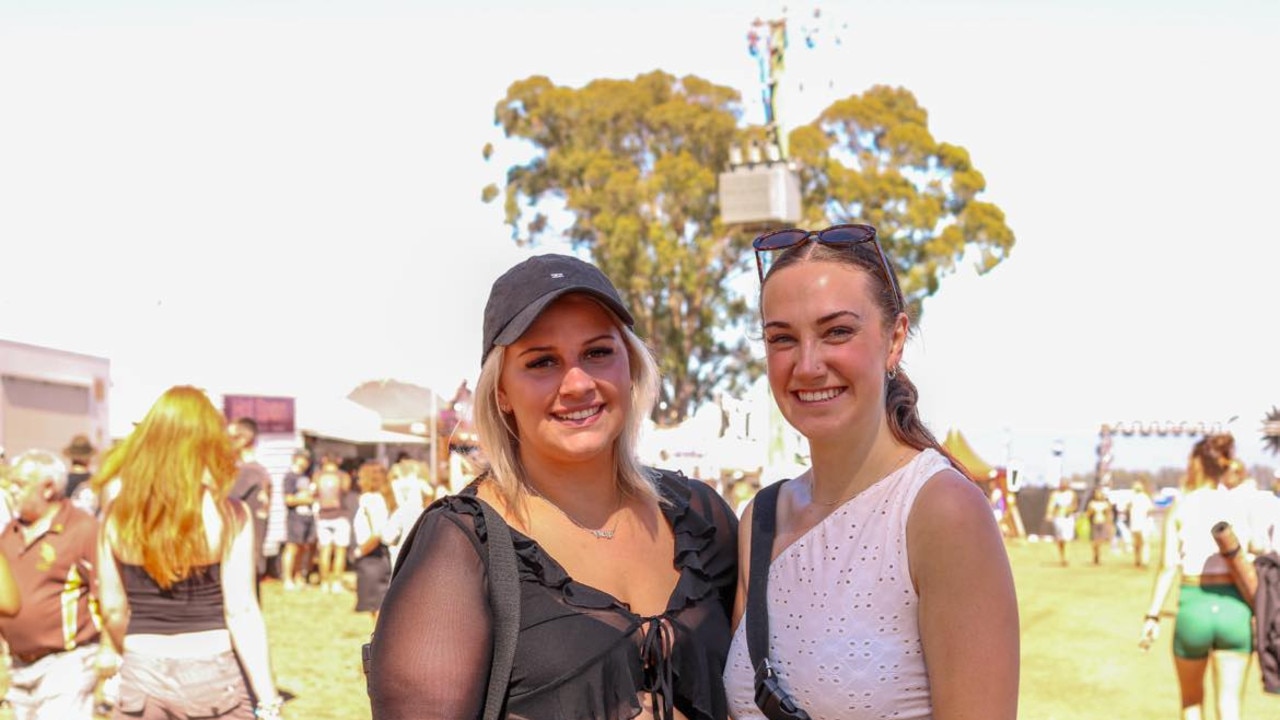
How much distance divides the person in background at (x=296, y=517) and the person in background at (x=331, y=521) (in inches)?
5.8

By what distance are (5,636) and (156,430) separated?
1.53m

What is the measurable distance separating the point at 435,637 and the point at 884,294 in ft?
3.17

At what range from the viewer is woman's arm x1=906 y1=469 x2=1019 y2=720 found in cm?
193

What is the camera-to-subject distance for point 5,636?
17.5 feet

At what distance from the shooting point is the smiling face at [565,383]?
232 centimetres

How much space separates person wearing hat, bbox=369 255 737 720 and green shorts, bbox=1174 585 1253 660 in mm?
4895

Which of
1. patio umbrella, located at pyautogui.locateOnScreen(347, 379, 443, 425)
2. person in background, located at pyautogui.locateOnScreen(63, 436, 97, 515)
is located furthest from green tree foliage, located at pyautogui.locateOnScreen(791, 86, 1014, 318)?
person in background, located at pyautogui.locateOnScreen(63, 436, 97, 515)

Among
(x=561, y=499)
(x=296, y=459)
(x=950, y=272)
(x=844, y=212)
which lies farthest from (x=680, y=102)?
(x=561, y=499)

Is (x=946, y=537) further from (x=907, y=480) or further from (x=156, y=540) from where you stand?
(x=156, y=540)

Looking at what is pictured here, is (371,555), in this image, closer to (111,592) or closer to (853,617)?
(111,592)

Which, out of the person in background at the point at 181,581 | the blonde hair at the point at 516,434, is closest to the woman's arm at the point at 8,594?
the person in background at the point at 181,581

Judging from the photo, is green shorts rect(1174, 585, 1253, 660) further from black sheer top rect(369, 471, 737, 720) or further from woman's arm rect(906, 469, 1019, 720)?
woman's arm rect(906, 469, 1019, 720)

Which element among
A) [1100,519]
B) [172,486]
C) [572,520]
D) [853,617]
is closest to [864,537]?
[853,617]

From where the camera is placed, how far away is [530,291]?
2.25 meters
